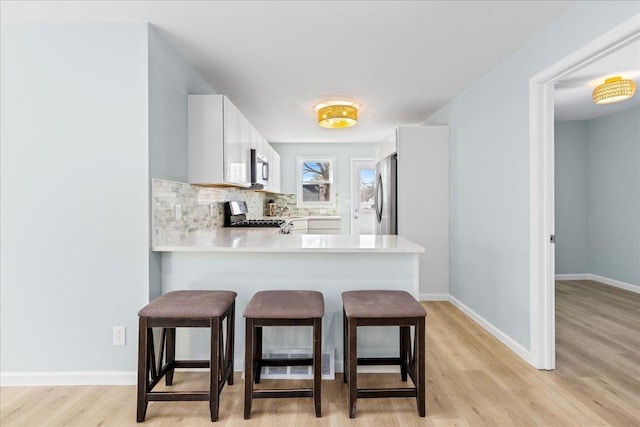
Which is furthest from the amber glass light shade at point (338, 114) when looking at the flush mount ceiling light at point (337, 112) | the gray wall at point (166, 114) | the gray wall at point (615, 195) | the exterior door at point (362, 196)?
the gray wall at point (615, 195)

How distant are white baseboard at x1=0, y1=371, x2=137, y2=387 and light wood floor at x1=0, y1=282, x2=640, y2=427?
0.16 ft

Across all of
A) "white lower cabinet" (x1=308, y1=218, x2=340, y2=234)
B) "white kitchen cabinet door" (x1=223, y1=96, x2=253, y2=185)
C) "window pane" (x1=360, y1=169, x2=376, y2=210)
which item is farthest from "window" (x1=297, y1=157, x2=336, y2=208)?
"white kitchen cabinet door" (x1=223, y1=96, x2=253, y2=185)

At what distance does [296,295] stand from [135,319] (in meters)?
1.09

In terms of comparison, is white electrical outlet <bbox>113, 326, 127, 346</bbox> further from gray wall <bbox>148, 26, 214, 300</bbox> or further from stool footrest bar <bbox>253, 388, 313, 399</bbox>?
stool footrest bar <bbox>253, 388, 313, 399</bbox>

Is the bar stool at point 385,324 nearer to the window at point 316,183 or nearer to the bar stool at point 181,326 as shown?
the bar stool at point 181,326

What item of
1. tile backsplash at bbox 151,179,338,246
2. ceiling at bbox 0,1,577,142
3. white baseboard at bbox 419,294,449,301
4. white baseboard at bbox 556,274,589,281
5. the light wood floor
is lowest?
the light wood floor

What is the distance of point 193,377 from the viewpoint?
92.9 inches

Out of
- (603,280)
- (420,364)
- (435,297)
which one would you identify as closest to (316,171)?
(435,297)

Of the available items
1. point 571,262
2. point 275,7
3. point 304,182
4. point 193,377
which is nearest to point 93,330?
point 193,377

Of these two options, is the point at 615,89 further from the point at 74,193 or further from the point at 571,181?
the point at 74,193

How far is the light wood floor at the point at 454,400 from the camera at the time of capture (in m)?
1.86

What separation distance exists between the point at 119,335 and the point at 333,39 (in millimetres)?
2469

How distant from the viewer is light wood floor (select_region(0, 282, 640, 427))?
186cm

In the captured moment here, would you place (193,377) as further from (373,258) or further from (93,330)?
(373,258)
